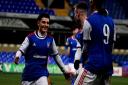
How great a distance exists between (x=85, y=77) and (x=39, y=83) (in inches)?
82.1

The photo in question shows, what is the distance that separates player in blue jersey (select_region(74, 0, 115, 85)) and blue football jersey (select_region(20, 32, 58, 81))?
2110 millimetres

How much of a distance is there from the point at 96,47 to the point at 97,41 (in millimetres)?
91

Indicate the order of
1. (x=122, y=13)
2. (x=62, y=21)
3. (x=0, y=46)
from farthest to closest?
(x=122, y=13) < (x=62, y=21) < (x=0, y=46)

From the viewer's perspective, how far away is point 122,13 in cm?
3684

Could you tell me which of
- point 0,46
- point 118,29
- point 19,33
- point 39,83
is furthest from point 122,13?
point 39,83

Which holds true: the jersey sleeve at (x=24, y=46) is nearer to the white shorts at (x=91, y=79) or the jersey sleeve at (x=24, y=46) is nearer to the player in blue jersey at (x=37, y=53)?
the player in blue jersey at (x=37, y=53)

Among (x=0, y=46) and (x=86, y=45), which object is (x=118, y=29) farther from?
(x=86, y=45)

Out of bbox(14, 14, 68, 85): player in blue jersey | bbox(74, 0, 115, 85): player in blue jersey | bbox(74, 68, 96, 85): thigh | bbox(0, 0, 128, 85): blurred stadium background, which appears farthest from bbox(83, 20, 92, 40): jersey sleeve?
bbox(0, 0, 128, 85): blurred stadium background

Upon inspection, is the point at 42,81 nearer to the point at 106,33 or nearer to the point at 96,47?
the point at 96,47

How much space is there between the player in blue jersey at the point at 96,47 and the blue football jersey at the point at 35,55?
6.92 ft

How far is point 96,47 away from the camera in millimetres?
7094

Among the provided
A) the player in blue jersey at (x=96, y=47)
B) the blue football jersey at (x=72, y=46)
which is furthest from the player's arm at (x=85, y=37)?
the blue football jersey at (x=72, y=46)

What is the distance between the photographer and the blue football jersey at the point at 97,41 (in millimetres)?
7066

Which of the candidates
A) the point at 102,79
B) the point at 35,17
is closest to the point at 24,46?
the point at 102,79
